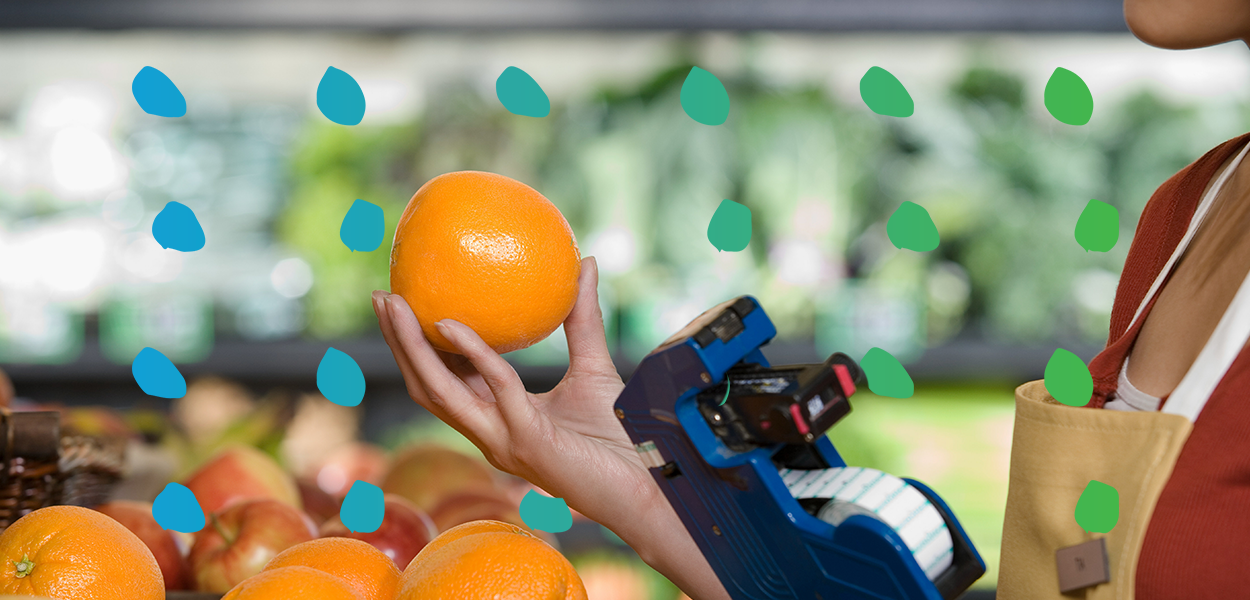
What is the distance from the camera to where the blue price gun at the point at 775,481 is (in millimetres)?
614

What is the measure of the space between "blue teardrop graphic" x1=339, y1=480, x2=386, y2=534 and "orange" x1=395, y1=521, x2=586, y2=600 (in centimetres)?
36

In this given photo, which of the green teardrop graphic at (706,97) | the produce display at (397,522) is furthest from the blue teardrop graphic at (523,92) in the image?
the green teardrop graphic at (706,97)

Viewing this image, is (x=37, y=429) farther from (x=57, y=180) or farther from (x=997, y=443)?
(x=997, y=443)

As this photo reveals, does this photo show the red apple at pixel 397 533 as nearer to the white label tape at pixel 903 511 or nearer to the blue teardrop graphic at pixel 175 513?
the blue teardrop graphic at pixel 175 513

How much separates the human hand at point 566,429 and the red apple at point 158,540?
1.44ft

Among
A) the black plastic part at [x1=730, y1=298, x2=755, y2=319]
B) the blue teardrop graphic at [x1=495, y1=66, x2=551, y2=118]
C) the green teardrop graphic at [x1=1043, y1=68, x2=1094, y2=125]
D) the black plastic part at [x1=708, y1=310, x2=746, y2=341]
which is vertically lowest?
the black plastic part at [x1=708, y1=310, x2=746, y2=341]

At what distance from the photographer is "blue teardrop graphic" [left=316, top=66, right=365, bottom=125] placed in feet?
3.03

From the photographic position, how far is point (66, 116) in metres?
2.27

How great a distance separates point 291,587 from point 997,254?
1.89 m

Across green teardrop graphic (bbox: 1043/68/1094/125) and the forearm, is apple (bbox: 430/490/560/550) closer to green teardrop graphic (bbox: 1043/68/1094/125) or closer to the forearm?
the forearm


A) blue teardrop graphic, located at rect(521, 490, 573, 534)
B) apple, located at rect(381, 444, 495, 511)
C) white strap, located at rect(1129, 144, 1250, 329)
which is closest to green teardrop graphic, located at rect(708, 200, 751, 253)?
apple, located at rect(381, 444, 495, 511)

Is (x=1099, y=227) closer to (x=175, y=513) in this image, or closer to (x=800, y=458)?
(x=800, y=458)

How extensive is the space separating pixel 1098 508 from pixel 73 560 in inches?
31.8

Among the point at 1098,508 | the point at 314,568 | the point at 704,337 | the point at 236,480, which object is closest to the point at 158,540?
the point at 236,480
